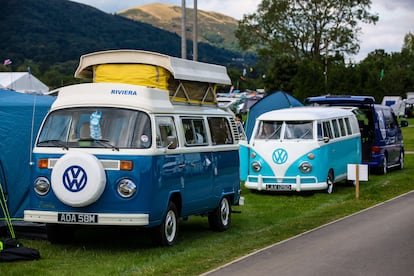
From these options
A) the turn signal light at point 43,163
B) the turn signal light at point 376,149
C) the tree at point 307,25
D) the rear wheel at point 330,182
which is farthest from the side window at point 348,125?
A: the tree at point 307,25

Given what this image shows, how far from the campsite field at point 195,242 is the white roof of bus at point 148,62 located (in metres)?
2.83

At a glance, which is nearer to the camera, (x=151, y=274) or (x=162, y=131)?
(x=151, y=274)

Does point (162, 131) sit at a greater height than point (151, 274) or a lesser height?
greater

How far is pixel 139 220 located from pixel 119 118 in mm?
1604

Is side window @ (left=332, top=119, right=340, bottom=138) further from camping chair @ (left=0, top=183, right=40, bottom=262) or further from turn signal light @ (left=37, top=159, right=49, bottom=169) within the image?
camping chair @ (left=0, top=183, right=40, bottom=262)

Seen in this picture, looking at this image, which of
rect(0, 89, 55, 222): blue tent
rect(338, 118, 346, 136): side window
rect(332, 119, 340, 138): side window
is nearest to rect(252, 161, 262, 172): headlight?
rect(332, 119, 340, 138): side window

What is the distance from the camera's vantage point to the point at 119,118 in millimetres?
11852

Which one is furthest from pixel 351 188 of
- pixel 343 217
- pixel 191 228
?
pixel 191 228

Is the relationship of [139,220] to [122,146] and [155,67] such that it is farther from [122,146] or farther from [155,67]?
[155,67]

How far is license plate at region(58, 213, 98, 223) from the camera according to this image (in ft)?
37.4

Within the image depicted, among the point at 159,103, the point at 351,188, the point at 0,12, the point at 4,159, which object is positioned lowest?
the point at 351,188

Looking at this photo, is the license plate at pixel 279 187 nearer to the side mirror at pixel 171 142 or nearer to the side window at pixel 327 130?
the side window at pixel 327 130

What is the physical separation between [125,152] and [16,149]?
9.89ft

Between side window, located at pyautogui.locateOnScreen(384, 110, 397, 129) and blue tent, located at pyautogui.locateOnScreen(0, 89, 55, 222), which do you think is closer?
blue tent, located at pyautogui.locateOnScreen(0, 89, 55, 222)
